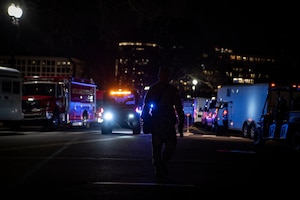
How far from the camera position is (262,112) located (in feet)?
74.5

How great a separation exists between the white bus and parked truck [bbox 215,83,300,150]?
11861 mm

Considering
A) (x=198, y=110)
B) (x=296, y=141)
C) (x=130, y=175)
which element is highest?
(x=198, y=110)

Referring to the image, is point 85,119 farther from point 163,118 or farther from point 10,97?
point 163,118

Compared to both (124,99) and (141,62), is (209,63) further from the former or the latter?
(124,99)

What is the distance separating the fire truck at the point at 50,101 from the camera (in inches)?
1139

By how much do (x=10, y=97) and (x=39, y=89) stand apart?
3.54 m

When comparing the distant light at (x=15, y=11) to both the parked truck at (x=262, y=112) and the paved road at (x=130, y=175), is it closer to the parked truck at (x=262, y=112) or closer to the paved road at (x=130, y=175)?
the paved road at (x=130, y=175)

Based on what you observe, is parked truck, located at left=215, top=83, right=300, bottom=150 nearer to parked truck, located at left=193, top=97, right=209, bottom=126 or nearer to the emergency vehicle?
the emergency vehicle

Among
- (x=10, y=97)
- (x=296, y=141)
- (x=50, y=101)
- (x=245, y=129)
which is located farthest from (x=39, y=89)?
(x=296, y=141)

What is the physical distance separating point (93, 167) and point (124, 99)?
15.3 meters

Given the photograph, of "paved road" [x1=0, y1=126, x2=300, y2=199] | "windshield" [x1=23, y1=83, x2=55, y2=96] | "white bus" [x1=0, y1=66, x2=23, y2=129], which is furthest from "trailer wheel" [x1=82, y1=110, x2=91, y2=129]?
"paved road" [x1=0, y1=126, x2=300, y2=199]

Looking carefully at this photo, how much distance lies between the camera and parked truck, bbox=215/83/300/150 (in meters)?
19.3

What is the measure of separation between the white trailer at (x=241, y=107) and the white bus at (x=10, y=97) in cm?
1225

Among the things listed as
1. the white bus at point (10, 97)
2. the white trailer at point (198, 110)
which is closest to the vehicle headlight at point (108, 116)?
the white bus at point (10, 97)
